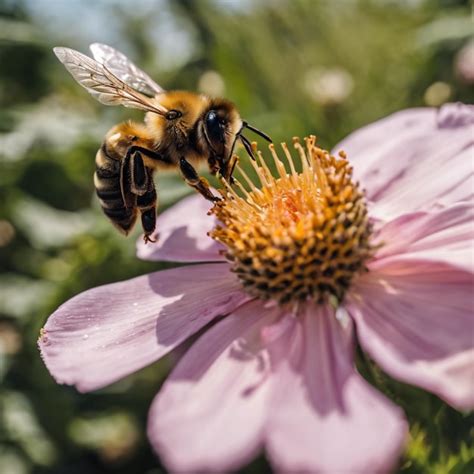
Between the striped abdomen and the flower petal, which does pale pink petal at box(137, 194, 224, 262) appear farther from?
the flower petal

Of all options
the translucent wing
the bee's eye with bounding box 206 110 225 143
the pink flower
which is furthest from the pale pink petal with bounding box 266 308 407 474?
A: the translucent wing

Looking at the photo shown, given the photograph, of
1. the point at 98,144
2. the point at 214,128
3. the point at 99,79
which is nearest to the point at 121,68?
the point at 99,79

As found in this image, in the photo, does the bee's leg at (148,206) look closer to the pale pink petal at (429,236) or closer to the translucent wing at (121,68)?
the translucent wing at (121,68)

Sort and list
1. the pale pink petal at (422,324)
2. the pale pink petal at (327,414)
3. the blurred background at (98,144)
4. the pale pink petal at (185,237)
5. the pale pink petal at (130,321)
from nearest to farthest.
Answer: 1. the pale pink petal at (327,414)
2. the pale pink petal at (422,324)
3. the pale pink petal at (130,321)
4. the pale pink petal at (185,237)
5. the blurred background at (98,144)

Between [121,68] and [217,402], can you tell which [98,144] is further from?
[217,402]

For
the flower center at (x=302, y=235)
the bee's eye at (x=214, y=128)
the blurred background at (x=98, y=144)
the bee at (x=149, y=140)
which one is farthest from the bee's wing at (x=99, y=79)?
the blurred background at (x=98, y=144)

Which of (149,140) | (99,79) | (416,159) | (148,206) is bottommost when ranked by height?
(416,159)

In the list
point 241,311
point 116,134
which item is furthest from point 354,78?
point 241,311
